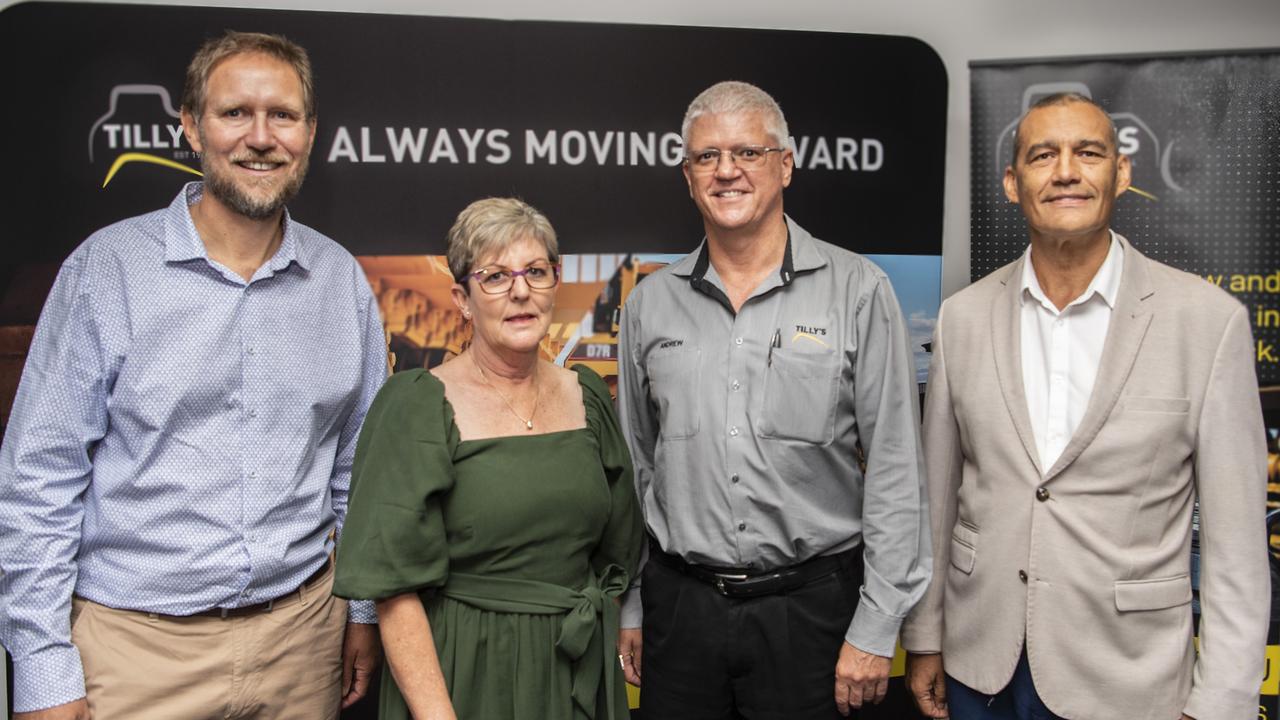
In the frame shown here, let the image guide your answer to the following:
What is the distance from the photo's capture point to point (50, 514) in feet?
6.56

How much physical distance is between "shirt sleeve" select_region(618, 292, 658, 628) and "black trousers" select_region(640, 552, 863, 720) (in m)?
0.19

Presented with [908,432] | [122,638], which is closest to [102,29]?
[122,638]

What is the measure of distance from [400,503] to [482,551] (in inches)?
7.8

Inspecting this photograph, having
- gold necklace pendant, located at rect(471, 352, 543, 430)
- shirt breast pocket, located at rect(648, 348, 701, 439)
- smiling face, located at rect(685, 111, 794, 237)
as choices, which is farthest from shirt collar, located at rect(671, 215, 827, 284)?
gold necklace pendant, located at rect(471, 352, 543, 430)

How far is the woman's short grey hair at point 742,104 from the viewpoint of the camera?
7.50ft

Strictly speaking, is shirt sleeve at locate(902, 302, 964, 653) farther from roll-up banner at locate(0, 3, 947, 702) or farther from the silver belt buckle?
roll-up banner at locate(0, 3, 947, 702)

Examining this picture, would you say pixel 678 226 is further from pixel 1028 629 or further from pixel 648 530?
pixel 1028 629

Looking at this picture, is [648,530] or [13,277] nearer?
[648,530]

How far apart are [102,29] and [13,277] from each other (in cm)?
81

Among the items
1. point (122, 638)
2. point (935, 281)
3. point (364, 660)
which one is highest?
point (935, 281)

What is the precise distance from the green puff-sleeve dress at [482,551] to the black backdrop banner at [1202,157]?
7.13ft

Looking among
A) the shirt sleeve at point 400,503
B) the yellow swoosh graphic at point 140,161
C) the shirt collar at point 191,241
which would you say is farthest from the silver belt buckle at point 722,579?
the yellow swoosh graphic at point 140,161

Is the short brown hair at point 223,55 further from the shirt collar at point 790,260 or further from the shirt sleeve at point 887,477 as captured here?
the shirt sleeve at point 887,477

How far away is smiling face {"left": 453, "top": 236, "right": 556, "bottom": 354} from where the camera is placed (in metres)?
1.96
